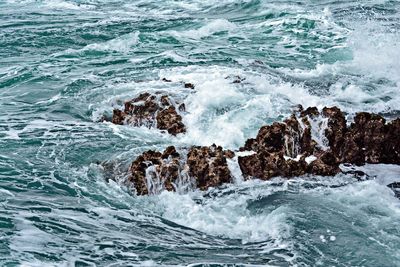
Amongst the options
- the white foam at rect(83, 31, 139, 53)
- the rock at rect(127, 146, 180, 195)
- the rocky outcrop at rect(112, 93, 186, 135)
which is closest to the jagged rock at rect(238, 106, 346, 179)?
the rock at rect(127, 146, 180, 195)

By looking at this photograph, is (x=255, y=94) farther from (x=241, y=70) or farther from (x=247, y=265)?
(x=247, y=265)

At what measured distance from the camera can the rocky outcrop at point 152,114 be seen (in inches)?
479

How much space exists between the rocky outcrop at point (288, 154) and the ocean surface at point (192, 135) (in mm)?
262

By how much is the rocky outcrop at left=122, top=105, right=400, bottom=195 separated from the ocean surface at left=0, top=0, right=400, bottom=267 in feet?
0.86

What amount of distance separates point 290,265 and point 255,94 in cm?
784

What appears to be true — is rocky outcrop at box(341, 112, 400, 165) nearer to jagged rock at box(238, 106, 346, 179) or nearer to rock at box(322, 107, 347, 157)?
rock at box(322, 107, 347, 157)

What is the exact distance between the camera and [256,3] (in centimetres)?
3183

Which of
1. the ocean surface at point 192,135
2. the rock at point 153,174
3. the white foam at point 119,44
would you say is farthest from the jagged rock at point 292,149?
the white foam at point 119,44

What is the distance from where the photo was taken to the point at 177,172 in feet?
30.3

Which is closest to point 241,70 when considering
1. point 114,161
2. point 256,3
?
point 114,161

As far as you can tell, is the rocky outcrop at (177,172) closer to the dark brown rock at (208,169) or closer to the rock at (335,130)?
the dark brown rock at (208,169)

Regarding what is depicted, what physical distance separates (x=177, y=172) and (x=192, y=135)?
8.78ft

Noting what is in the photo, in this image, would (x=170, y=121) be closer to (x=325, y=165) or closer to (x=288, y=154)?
(x=288, y=154)

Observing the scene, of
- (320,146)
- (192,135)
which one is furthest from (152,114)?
(320,146)
